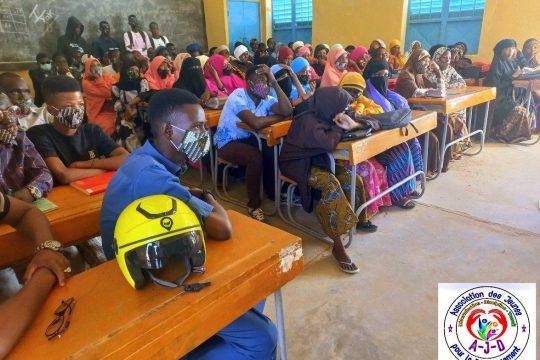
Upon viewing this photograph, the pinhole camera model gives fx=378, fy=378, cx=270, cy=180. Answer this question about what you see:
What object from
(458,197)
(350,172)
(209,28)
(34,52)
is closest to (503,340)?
(350,172)

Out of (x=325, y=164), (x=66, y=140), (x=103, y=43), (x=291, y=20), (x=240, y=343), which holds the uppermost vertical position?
(x=291, y=20)

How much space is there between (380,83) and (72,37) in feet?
22.2

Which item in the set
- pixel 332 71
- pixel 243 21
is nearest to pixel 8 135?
pixel 332 71

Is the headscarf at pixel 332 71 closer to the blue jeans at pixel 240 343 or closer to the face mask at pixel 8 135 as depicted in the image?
the face mask at pixel 8 135

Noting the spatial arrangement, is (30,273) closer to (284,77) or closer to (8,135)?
(8,135)

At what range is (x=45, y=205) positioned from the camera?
158cm

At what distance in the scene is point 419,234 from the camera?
2.80m

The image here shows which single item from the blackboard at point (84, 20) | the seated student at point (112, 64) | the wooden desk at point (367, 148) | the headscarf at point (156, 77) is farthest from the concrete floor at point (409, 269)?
the blackboard at point (84, 20)

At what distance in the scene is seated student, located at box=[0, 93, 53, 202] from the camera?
1.61 metres

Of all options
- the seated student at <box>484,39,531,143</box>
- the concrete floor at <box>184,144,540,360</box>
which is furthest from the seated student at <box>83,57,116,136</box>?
the seated student at <box>484,39,531,143</box>

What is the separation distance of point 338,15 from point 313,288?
8337 millimetres

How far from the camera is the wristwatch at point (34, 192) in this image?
63.8 inches

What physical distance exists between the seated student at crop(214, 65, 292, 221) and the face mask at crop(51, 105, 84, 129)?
1397 millimetres

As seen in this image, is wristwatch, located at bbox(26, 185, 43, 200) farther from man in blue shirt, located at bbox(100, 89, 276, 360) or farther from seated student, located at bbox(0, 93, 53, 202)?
man in blue shirt, located at bbox(100, 89, 276, 360)
